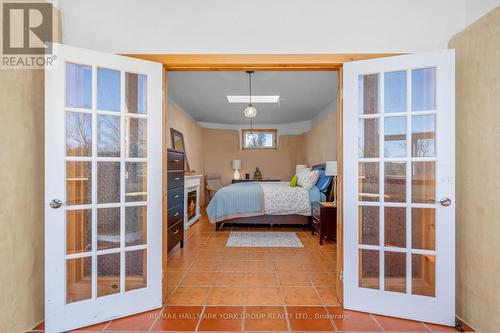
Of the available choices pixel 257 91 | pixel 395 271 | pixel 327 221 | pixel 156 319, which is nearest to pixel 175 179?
pixel 156 319

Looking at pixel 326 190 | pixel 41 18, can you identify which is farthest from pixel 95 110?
pixel 326 190

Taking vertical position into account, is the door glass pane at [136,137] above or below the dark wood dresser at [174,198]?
above

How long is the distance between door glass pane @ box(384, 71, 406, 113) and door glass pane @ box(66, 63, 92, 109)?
2308 mm

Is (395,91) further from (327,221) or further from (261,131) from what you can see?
(261,131)

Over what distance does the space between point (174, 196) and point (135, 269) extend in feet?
4.45

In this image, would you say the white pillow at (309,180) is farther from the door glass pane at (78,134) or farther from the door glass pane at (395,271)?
the door glass pane at (78,134)

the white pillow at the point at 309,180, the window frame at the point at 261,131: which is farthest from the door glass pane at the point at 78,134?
the window frame at the point at 261,131

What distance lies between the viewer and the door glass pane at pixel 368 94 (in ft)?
6.48

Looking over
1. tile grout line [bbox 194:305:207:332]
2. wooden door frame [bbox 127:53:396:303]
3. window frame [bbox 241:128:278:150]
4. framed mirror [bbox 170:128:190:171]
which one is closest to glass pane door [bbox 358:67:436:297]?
wooden door frame [bbox 127:53:396:303]

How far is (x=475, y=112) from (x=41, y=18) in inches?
131

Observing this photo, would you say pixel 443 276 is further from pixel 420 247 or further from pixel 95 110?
pixel 95 110

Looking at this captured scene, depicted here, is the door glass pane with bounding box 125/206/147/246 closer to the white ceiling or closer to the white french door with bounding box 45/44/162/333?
the white french door with bounding box 45/44/162/333

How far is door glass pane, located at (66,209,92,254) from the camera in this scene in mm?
1790

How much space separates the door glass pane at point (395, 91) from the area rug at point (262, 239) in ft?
7.97
